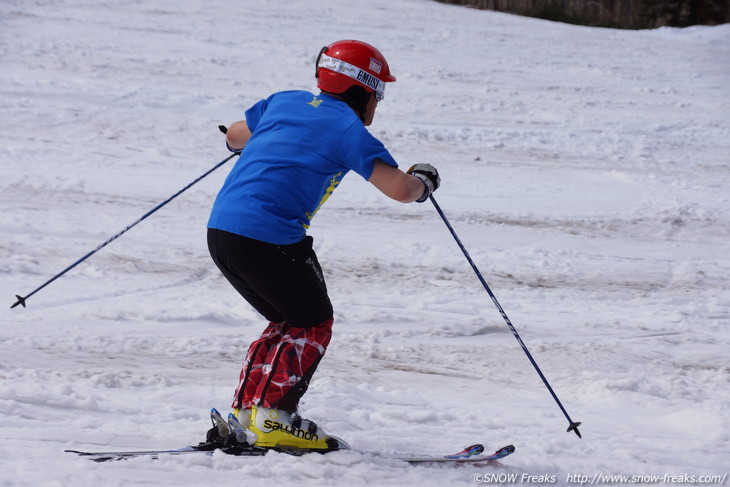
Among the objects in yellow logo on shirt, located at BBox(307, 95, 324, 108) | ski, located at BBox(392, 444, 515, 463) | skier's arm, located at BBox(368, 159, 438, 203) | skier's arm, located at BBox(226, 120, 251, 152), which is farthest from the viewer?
skier's arm, located at BBox(226, 120, 251, 152)

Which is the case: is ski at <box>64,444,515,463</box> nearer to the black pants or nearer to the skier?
the skier

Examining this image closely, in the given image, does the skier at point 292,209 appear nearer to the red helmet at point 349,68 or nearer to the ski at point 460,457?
the red helmet at point 349,68

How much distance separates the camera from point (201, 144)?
846 centimetres

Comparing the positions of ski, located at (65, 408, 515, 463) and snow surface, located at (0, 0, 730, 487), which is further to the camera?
snow surface, located at (0, 0, 730, 487)

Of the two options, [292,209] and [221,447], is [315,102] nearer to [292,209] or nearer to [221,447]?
[292,209]

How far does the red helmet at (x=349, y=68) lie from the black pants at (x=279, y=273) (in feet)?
2.17

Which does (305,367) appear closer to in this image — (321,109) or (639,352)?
(321,109)

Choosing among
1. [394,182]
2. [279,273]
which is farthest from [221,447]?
[394,182]

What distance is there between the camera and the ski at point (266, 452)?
9.91 ft

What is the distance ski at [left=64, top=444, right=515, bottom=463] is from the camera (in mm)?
3020

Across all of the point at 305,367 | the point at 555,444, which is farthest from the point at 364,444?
the point at 555,444

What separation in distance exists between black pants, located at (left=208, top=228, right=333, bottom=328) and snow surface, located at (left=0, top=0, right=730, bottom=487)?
26.0 inches

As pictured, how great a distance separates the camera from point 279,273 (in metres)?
2.88

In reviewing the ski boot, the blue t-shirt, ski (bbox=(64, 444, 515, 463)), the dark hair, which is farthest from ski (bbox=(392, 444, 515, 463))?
the dark hair
